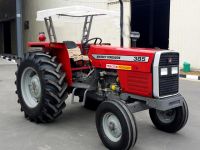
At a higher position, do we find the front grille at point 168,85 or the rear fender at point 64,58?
the rear fender at point 64,58

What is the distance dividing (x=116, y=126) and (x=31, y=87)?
2046 millimetres

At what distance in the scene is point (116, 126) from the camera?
4.24 m

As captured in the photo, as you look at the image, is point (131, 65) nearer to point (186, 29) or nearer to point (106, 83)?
point (106, 83)

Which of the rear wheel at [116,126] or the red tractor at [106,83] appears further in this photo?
the red tractor at [106,83]

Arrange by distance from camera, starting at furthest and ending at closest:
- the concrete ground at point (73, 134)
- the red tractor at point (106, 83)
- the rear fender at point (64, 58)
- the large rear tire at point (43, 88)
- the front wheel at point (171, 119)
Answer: the rear fender at point (64, 58), the large rear tire at point (43, 88), the front wheel at point (171, 119), the concrete ground at point (73, 134), the red tractor at point (106, 83)

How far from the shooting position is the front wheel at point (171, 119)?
Answer: 184 inches

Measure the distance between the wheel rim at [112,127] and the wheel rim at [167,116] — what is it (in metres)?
1.03

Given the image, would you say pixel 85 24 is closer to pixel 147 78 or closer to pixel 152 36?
pixel 147 78

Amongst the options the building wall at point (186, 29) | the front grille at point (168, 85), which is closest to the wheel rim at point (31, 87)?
the front grille at point (168, 85)

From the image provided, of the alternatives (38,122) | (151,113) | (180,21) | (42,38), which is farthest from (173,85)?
(180,21)

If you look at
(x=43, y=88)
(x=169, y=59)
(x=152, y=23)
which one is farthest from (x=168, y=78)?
(x=152, y=23)

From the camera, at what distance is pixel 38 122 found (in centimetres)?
533

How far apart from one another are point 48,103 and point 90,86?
71cm

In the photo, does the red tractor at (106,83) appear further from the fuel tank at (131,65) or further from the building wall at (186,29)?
the building wall at (186,29)
